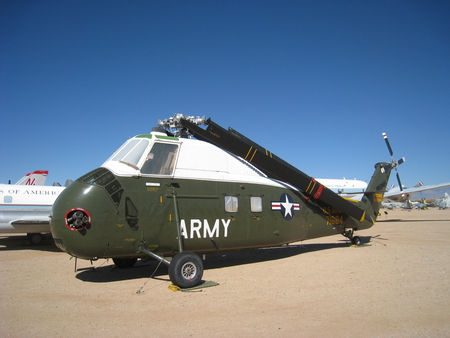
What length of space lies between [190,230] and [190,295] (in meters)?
2.00

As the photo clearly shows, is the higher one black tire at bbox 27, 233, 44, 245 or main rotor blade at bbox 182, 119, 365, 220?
main rotor blade at bbox 182, 119, 365, 220

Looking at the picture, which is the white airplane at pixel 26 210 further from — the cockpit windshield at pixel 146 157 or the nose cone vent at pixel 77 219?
the nose cone vent at pixel 77 219

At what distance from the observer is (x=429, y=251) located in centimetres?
1227

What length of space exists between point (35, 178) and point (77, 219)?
81.9ft

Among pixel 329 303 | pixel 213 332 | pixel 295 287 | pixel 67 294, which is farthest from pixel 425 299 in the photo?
pixel 67 294

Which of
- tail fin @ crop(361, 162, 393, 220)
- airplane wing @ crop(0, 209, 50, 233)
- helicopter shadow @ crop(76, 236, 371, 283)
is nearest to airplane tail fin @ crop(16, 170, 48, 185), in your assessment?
airplane wing @ crop(0, 209, 50, 233)

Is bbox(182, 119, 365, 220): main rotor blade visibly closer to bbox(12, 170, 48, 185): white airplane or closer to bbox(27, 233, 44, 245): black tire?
bbox(27, 233, 44, 245): black tire

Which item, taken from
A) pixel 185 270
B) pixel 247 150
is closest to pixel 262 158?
pixel 247 150

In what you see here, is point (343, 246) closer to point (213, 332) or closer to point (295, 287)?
point (295, 287)

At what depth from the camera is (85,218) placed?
23.3 feet

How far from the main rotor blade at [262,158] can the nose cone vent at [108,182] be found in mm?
3136

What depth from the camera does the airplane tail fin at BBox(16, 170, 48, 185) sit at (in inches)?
1086

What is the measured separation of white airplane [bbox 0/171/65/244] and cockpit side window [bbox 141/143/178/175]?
35.7 ft

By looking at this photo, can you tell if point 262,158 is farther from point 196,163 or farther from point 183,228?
point 183,228
